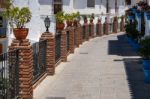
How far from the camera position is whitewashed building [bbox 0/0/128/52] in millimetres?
29109

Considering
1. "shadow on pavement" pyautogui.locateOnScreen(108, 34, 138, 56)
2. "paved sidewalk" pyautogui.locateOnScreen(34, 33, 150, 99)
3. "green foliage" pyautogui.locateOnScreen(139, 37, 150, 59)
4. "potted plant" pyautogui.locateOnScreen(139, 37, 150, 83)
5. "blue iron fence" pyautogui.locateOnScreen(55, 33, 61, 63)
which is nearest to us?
"paved sidewalk" pyautogui.locateOnScreen(34, 33, 150, 99)

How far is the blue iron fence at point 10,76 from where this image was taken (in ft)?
36.0

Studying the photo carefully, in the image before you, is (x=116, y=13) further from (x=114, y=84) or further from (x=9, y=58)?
(x=9, y=58)

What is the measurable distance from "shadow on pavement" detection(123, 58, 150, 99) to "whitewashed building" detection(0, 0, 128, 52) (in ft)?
27.8

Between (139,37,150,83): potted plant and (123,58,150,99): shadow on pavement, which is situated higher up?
(139,37,150,83): potted plant

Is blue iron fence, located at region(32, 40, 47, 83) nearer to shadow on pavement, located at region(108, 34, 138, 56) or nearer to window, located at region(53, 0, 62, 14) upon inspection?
shadow on pavement, located at region(108, 34, 138, 56)

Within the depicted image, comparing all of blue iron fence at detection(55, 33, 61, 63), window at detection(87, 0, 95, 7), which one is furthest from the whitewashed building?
blue iron fence at detection(55, 33, 61, 63)

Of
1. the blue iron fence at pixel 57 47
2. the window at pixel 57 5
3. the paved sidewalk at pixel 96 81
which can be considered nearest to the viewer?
the paved sidewalk at pixel 96 81

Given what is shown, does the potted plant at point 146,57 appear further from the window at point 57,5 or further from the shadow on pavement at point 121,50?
the window at point 57,5

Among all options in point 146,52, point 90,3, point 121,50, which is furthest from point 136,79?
point 90,3

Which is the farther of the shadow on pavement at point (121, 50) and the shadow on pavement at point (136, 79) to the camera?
the shadow on pavement at point (121, 50)

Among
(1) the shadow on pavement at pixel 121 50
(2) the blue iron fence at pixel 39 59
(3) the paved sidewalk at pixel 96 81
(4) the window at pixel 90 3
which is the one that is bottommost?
(3) the paved sidewalk at pixel 96 81

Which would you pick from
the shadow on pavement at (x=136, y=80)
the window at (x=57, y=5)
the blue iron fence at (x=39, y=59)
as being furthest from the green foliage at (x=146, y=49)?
the window at (x=57, y=5)

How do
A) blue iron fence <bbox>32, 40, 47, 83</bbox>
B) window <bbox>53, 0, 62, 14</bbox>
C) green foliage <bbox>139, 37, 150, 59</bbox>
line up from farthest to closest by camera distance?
window <bbox>53, 0, 62, 14</bbox>, green foliage <bbox>139, 37, 150, 59</bbox>, blue iron fence <bbox>32, 40, 47, 83</bbox>
